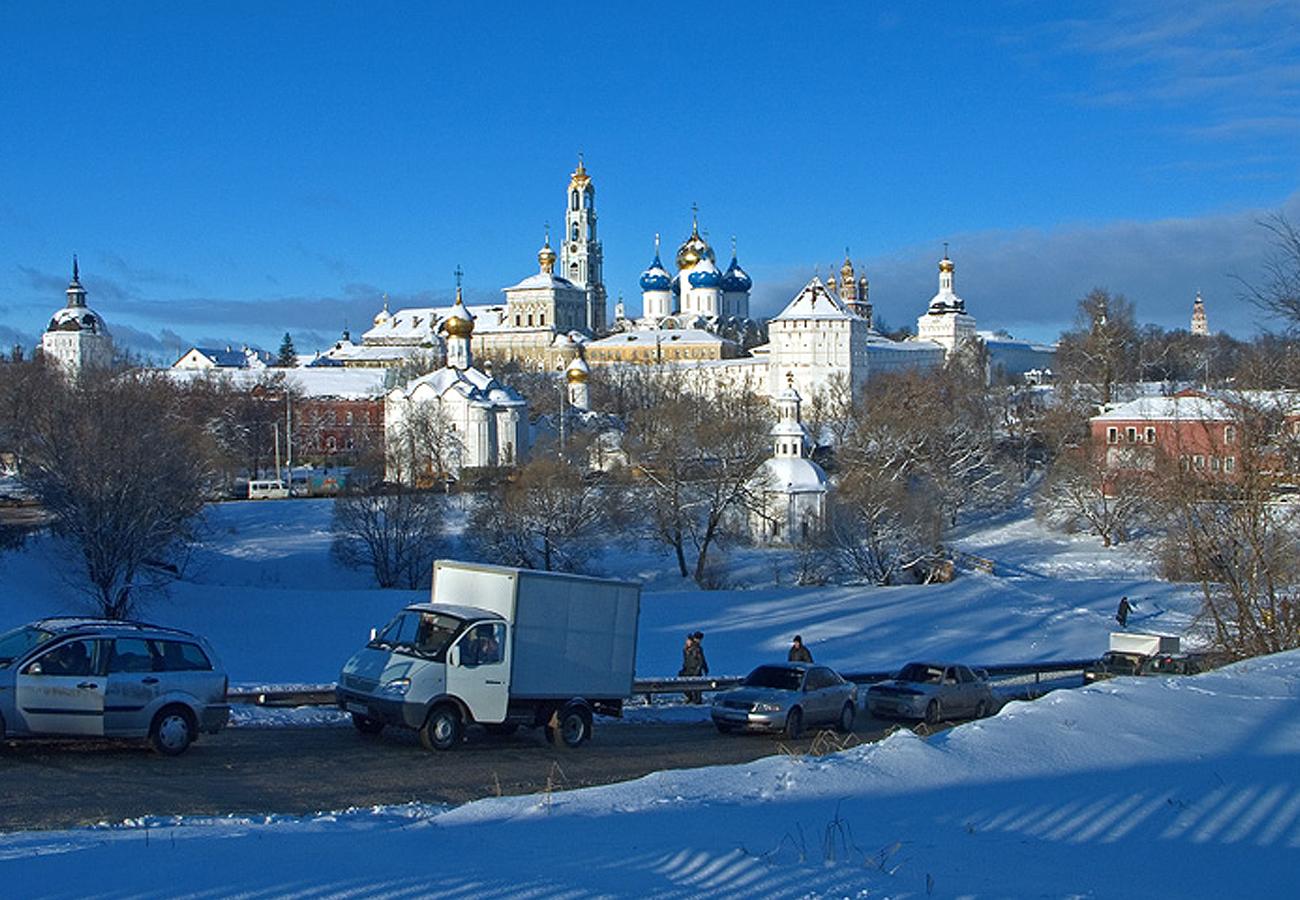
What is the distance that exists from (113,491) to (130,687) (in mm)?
18223

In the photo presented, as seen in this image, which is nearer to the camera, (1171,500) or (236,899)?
(236,899)

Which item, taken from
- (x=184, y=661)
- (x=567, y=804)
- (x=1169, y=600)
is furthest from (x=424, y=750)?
(x=1169, y=600)

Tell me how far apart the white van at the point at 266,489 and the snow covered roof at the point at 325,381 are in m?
29.6

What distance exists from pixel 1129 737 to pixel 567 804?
505cm

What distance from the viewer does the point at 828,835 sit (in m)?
8.56

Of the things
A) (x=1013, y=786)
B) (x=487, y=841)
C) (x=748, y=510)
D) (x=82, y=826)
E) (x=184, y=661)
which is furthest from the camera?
(x=748, y=510)

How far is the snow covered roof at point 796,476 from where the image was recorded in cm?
5294

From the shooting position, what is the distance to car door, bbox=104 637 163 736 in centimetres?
1185

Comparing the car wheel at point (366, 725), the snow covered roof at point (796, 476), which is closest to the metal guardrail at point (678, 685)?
the car wheel at point (366, 725)

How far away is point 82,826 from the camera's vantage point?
29.6 ft

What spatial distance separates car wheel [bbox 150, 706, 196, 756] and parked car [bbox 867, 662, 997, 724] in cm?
928

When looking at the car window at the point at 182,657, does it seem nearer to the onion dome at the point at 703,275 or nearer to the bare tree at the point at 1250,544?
the bare tree at the point at 1250,544

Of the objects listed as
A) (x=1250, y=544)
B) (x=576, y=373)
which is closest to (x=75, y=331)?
(x=576, y=373)

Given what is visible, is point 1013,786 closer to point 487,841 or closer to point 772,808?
point 772,808
